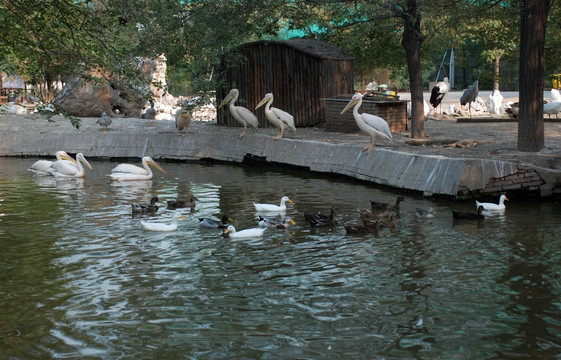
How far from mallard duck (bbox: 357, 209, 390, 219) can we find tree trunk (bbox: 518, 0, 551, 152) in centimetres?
490

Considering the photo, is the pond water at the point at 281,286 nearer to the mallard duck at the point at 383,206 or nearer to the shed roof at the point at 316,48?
the mallard duck at the point at 383,206

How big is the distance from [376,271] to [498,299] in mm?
1836

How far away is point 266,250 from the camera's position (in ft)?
38.4

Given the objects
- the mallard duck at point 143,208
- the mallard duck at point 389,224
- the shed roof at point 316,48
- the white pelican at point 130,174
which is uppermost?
the shed roof at point 316,48

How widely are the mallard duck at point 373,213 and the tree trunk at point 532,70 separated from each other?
4905mm

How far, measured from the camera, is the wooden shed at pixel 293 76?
25.1 metres

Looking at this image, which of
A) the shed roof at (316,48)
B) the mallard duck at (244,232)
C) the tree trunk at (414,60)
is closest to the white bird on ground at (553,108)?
the tree trunk at (414,60)

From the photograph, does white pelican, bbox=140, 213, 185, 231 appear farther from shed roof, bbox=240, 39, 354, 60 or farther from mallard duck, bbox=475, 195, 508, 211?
shed roof, bbox=240, 39, 354, 60

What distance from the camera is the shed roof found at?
25000mm

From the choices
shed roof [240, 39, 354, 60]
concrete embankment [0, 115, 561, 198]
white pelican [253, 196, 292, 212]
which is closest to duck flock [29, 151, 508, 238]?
white pelican [253, 196, 292, 212]

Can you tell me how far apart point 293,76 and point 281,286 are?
55.5 ft

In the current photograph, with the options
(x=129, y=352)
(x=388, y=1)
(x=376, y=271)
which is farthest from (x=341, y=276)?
(x=388, y=1)

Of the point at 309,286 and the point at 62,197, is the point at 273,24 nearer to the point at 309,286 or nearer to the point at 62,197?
the point at 62,197

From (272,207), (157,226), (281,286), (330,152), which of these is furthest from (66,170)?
(281,286)
